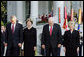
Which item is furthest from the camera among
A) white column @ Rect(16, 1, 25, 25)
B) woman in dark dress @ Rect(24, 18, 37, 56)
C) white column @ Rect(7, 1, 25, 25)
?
white column @ Rect(7, 1, 25, 25)

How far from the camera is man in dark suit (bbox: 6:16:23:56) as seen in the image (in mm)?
7629

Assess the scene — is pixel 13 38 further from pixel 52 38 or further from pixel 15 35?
pixel 52 38

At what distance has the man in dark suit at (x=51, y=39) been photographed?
23.5 ft

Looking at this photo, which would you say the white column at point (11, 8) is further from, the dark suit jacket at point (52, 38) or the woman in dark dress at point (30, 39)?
the dark suit jacket at point (52, 38)


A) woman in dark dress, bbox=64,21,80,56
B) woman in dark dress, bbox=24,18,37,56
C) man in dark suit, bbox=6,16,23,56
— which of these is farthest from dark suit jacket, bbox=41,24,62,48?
man in dark suit, bbox=6,16,23,56

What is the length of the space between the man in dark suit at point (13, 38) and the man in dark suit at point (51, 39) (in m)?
0.96

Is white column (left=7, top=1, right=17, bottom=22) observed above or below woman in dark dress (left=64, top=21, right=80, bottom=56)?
above

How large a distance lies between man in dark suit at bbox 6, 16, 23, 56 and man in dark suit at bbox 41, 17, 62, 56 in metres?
0.96

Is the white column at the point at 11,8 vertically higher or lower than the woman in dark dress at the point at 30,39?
higher

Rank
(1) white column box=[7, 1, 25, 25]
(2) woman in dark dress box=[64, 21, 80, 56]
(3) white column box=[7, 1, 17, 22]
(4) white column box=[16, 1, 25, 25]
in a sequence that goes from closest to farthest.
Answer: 1. (2) woman in dark dress box=[64, 21, 80, 56]
2. (4) white column box=[16, 1, 25, 25]
3. (1) white column box=[7, 1, 25, 25]
4. (3) white column box=[7, 1, 17, 22]

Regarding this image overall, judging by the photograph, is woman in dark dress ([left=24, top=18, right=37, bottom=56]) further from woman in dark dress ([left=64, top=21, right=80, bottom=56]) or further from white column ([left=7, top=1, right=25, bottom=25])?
white column ([left=7, top=1, right=25, bottom=25])

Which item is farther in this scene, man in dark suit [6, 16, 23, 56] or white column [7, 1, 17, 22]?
white column [7, 1, 17, 22]

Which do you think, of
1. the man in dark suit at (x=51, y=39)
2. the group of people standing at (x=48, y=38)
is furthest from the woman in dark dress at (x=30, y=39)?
the man in dark suit at (x=51, y=39)

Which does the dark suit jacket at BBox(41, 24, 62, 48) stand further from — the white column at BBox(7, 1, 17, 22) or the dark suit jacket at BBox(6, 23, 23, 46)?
the white column at BBox(7, 1, 17, 22)
